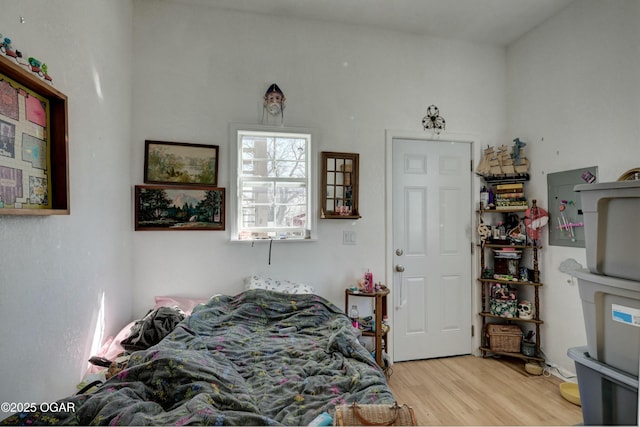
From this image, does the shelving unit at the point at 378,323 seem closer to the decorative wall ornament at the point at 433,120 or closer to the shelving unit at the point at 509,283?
the shelving unit at the point at 509,283

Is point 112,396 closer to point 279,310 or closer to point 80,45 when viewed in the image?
point 279,310

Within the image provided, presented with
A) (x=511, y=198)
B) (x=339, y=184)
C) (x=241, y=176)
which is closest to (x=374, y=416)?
(x=339, y=184)

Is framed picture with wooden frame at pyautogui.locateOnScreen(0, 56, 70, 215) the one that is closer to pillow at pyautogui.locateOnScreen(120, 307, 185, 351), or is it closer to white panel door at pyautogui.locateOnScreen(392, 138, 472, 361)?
pillow at pyautogui.locateOnScreen(120, 307, 185, 351)

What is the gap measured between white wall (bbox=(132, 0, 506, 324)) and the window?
0.12m

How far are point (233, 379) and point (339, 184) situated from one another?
189 centimetres

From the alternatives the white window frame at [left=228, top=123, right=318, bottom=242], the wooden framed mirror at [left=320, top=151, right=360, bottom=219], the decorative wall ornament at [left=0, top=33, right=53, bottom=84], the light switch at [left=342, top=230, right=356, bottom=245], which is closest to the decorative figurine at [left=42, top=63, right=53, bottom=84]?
the decorative wall ornament at [left=0, top=33, right=53, bottom=84]

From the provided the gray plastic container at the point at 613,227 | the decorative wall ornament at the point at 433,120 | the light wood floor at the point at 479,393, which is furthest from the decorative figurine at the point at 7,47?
the decorative wall ornament at the point at 433,120

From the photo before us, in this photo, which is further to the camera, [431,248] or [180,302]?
[431,248]

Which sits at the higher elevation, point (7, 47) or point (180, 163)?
point (7, 47)

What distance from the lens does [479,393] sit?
2.36m

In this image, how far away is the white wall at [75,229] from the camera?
114cm

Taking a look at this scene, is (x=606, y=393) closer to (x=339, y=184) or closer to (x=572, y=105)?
(x=339, y=184)

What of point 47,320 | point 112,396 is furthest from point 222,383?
point 47,320

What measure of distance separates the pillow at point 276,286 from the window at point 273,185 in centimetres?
37
